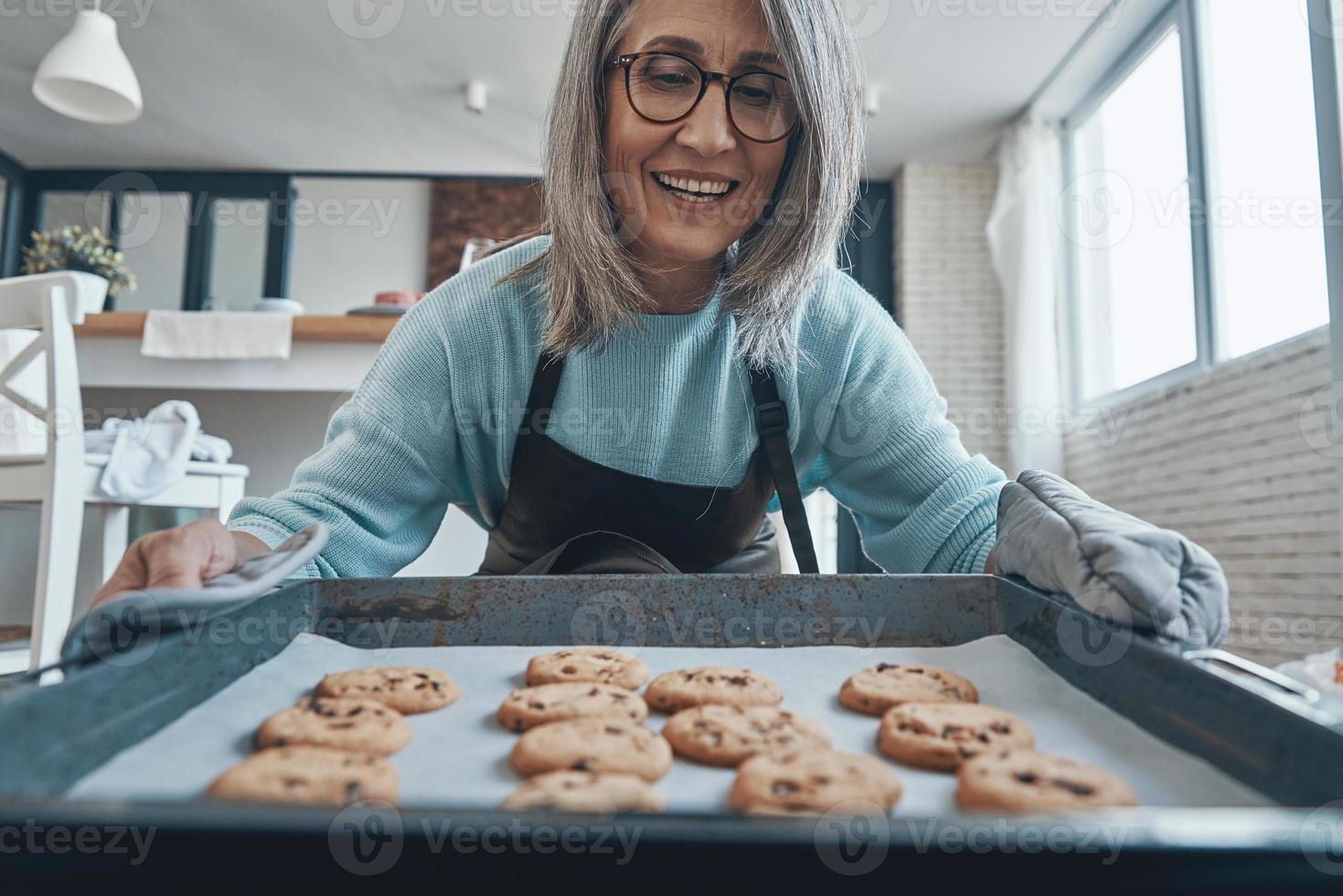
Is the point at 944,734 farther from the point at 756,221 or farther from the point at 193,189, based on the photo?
the point at 193,189

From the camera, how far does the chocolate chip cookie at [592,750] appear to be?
0.57 metres

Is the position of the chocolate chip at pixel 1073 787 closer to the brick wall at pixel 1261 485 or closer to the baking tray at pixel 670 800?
the baking tray at pixel 670 800

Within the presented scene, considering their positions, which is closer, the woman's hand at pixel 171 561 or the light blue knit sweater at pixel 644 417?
the woman's hand at pixel 171 561

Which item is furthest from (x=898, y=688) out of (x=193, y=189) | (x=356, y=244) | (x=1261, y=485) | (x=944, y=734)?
(x=356, y=244)

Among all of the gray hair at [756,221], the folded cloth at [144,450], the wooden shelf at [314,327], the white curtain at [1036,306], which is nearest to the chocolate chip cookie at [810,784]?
the gray hair at [756,221]

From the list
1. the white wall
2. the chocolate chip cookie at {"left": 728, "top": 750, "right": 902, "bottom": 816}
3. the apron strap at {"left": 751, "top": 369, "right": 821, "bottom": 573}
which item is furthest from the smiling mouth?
the white wall

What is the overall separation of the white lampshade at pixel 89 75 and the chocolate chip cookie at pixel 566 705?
3381 mm

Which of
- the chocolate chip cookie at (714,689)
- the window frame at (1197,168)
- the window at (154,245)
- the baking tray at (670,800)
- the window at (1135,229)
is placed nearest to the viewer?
the baking tray at (670,800)

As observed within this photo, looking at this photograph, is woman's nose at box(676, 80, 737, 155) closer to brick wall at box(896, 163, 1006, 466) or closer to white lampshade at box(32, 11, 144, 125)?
white lampshade at box(32, 11, 144, 125)

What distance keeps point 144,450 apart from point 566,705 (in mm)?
2030

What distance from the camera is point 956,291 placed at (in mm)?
5184

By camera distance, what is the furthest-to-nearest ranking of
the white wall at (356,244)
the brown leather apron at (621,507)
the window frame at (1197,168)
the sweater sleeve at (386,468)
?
the white wall at (356,244)
the window frame at (1197,168)
the brown leather apron at (621,507)
the sweater sleeve at (386,468)

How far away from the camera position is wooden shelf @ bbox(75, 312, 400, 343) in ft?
8.73

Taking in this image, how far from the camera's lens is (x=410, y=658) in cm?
78
